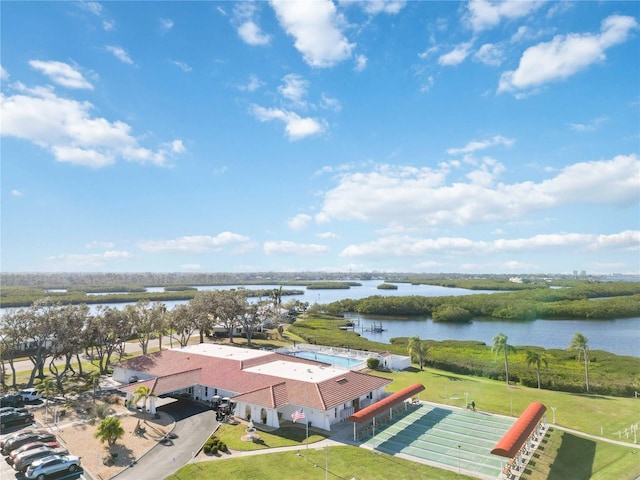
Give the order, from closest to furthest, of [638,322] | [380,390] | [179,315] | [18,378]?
[380,390] → [18,378] → [179,315] → [638,322]

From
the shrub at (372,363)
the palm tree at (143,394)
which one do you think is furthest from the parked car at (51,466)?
the shrub at (372,363)

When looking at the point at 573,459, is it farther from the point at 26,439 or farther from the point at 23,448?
the point at 26,439

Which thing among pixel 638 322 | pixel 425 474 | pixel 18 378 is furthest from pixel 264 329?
pixel 638 322

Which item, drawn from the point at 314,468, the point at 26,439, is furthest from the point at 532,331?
the point at 26,439

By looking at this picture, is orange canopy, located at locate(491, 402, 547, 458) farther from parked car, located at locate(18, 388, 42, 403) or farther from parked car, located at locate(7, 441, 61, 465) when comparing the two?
parked car, located at locate(18, 388, 42, 403)

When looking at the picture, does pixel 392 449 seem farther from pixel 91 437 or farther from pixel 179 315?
pixel 179 315

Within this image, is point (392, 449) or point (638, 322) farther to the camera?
point (638, 322)

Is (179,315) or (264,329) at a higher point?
(179,315)
